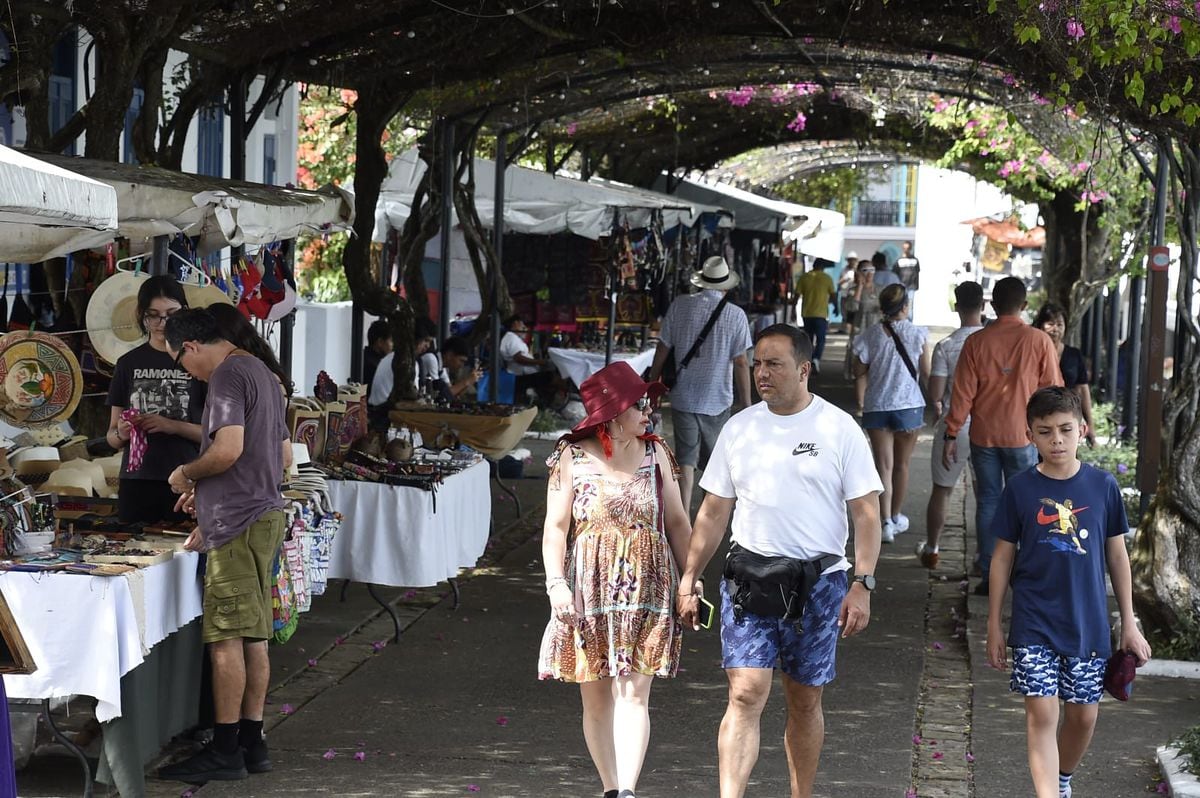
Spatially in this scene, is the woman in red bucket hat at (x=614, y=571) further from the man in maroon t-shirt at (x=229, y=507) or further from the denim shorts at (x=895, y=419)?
the denim shorts at (x=895, y=419)

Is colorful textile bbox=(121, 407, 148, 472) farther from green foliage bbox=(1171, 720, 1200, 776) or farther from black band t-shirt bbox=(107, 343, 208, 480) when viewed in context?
green foliage bbox=(1171, 720, 1200, 776)

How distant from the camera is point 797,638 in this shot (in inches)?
205

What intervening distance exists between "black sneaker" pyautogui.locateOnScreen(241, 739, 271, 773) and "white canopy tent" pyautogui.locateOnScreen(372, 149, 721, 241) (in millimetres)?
11095

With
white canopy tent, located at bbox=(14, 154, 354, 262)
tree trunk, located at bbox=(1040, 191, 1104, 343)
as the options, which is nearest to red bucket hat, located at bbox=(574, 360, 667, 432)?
white canopy tent, located at bbox=(14, 154, 354, 262)

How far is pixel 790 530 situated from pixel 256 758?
7.32 feet

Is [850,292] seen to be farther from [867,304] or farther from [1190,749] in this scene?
[1190,749]

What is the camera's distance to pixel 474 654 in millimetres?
8031

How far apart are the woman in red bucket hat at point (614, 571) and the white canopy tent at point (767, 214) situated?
60.0 ft

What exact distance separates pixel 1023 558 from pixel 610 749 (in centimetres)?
150

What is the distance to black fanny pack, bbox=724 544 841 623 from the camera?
5094mm

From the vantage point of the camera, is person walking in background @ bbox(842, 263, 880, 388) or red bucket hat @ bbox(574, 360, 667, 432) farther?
person walking in background @ bbox(842, 263, 880, 388)

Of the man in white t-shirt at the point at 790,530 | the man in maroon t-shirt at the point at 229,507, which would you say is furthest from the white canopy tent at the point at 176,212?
the man in white t-shirt at the point at 790,530

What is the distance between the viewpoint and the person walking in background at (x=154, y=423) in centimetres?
615

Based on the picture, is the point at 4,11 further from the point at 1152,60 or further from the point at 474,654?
the point at 1152,60
